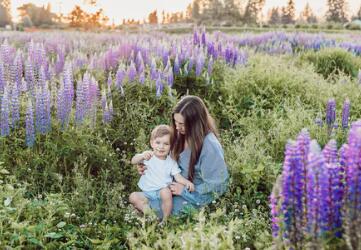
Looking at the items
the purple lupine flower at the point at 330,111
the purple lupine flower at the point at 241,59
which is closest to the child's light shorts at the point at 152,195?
the purple lupine flower at the point at 330,111

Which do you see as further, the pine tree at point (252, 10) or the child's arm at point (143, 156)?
the pine tree at point (252, 10)

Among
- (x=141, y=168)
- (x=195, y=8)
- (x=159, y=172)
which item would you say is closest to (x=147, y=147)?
(x=141, y=168)

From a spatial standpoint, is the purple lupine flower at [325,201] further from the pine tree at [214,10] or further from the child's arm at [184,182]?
the pine tree at [214,10]

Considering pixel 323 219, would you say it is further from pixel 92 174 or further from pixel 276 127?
pixel 276 127

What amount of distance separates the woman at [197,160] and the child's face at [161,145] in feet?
0.59

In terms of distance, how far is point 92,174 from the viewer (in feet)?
17.8

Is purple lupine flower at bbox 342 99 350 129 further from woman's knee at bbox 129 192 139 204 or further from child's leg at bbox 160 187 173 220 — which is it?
woman's knee at bbox 129 192 139 204

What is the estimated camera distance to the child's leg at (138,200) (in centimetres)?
474

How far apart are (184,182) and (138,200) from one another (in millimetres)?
465

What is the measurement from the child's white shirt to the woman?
3.2 inches

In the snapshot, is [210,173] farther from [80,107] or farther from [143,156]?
[80,107]

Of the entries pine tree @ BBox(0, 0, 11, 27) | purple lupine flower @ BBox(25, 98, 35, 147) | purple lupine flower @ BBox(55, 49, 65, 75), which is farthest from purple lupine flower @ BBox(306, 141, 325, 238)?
pine tree @ BBox(0, 0, 11, 27)

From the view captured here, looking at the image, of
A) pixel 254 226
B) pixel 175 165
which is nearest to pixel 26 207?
pixel 175 165

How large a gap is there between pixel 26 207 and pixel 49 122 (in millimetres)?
1165
